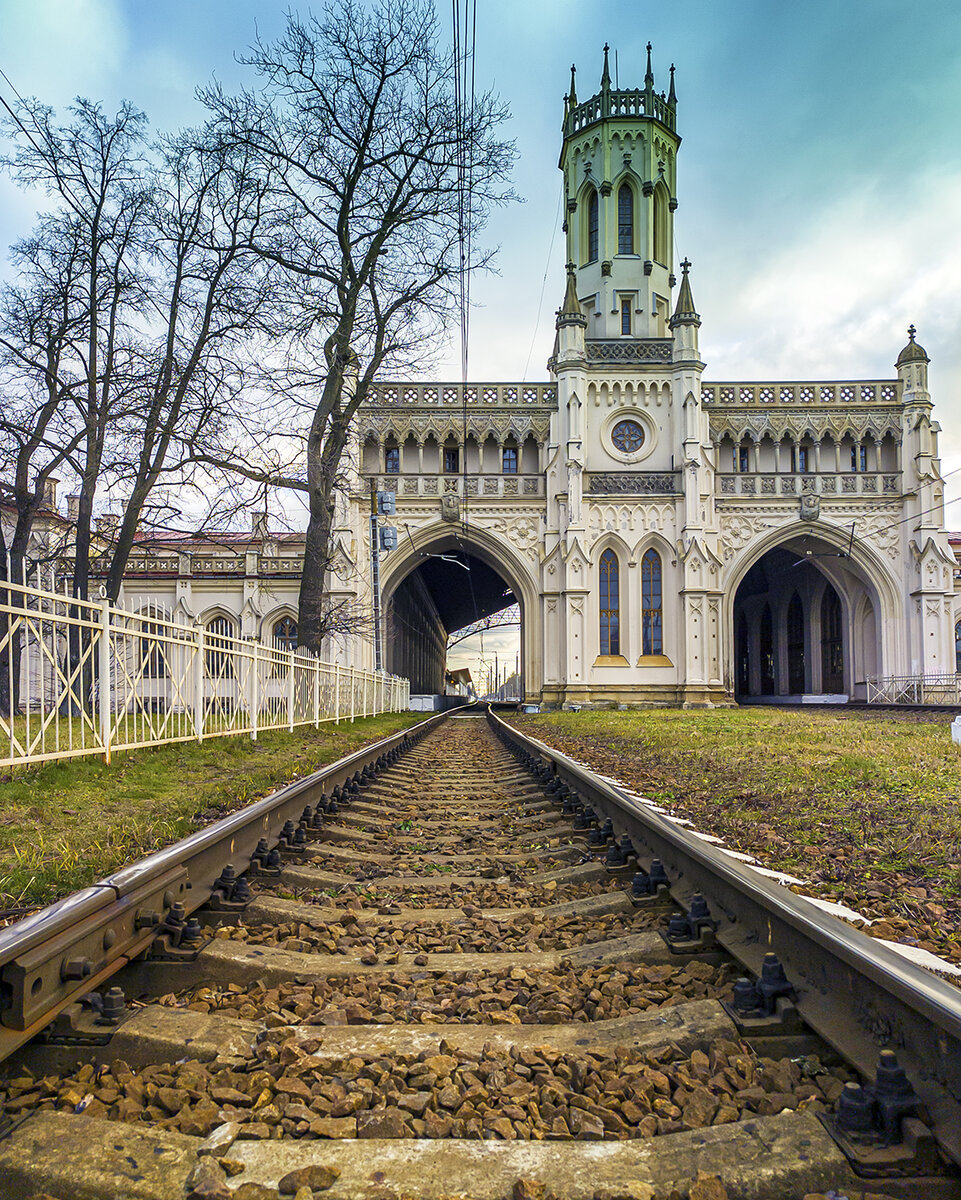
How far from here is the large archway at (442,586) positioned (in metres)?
35.9

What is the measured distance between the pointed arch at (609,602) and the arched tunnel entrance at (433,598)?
3.35 meters

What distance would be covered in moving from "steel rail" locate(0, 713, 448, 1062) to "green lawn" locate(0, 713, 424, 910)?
56cm

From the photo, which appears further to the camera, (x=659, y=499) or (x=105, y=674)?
(x=659, y=499)

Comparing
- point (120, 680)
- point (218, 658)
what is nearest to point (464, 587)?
point (218, 658)

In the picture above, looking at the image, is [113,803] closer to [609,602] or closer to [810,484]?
[609,602]

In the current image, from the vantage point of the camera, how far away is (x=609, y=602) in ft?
118

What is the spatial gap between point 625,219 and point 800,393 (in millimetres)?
11382

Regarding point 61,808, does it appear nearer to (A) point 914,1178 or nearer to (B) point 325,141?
(A) point 914,1178

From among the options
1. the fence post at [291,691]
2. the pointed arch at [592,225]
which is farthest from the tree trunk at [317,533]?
the pointed arch at [592,225]

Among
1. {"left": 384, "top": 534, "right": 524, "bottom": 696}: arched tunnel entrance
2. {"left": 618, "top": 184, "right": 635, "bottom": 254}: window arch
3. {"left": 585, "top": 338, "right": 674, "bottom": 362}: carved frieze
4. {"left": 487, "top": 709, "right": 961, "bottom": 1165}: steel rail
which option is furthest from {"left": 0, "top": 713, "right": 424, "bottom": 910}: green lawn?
{"left": 618, "top": 184, "right": 635, "bottom": 254}: window arch

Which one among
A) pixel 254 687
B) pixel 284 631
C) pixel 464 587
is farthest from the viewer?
pixel 464 587

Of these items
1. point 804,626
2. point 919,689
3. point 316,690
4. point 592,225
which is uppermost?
point 592,225

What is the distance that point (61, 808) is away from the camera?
5.55m

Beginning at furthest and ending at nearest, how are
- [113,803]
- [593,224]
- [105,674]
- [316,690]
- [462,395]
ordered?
1. [593,224]
2. [462,395]
3. [316,690]
4. [105,674]
5. [113,803]
